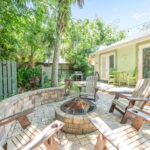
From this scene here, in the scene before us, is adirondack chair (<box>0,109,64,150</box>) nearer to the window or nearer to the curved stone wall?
the curved stone wall

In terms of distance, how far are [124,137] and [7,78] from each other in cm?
396

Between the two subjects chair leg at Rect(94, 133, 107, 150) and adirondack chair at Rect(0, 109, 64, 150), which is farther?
chair leg at Rect(94, 133, 107, 150)

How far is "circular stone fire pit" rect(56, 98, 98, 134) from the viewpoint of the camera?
2.39 m

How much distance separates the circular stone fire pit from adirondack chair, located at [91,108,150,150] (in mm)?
834

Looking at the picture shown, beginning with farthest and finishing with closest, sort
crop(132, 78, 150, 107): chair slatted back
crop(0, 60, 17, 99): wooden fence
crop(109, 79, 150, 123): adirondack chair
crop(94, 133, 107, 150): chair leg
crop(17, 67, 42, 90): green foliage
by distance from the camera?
1. crop(17, 67, 42, 90): green foliage
2. crop(0, 60, 17, 99): wooden fence
3. crop(132, 78, 150, 107): chair slatted back
4. crop(109, 79, 150, 123): adirondack chair
5. crop(94, 133, 107, 150): chair leg

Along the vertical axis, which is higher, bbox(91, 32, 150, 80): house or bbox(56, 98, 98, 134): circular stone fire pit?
bbox(91, 32, 150, 80): house

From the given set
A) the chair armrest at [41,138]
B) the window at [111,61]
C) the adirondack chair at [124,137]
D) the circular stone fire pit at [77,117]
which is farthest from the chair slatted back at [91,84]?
the window at [111,61]

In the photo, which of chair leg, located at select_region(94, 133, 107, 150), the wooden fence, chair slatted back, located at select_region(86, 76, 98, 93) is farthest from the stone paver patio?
the wooden fence

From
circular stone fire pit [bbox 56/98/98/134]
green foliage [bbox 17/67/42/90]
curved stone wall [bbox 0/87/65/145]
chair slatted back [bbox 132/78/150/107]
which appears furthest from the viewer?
green foliage [bbox 17/67/42/90]

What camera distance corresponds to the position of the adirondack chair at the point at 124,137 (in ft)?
4.23

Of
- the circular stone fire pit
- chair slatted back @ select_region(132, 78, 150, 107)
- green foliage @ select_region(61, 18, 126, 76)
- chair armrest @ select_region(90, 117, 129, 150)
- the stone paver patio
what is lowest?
the stone paver patio

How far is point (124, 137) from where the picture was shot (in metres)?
1.56

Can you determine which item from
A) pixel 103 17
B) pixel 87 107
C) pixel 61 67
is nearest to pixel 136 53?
pixel 87 107

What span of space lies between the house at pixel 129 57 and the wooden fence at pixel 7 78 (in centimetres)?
590
